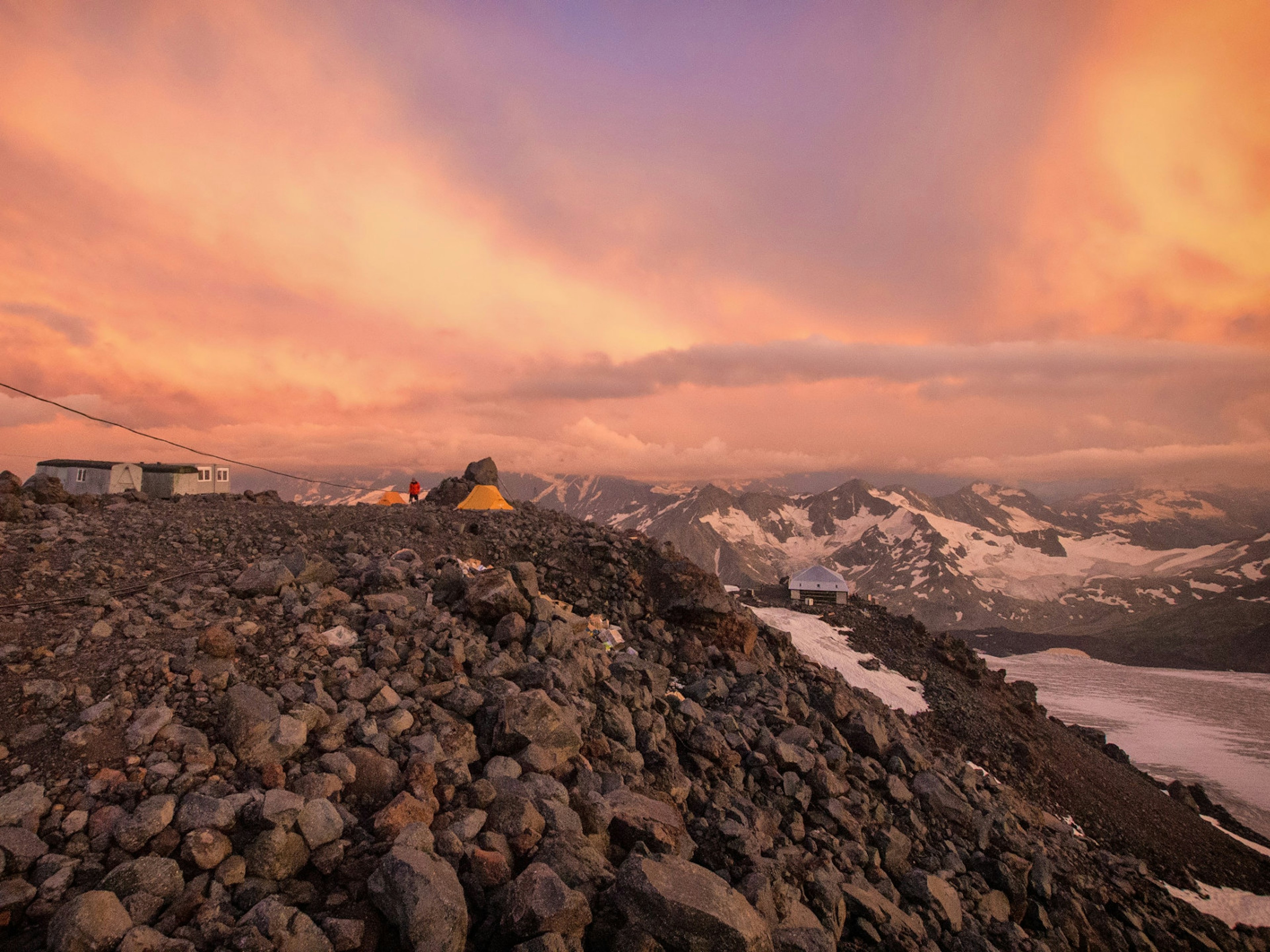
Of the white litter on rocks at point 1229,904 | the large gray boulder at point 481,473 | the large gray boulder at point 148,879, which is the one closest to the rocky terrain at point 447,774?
the large gray boulder at point 148,879

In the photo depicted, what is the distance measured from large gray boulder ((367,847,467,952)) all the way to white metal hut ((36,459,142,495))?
45091 millimetres

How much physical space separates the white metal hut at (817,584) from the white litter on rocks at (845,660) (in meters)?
19.3

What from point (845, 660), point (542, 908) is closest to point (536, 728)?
point (542, 908)

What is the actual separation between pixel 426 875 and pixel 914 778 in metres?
14.9

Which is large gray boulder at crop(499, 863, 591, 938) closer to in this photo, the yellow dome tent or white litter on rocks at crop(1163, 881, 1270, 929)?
white litter on rocks at crop(1163, 881, 1270, 929)

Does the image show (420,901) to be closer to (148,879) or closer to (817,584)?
(148,879)

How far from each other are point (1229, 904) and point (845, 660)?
1930cm

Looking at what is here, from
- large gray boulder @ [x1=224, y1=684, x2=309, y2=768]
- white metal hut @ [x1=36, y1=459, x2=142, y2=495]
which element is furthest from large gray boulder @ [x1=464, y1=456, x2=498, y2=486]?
large gray boulder @ [x1=224, y1=684, x2=309, y2=768]

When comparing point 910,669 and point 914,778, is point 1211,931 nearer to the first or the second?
point 914,778

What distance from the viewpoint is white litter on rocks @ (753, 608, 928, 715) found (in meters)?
34.1

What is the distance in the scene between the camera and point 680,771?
12.1m

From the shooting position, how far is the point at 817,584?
75625mm

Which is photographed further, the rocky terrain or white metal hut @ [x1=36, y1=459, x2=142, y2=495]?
white metal hut @ [x1=36, y1=459, x2=142, y2=495]

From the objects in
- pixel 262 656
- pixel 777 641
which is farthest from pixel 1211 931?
pixel 262 656
